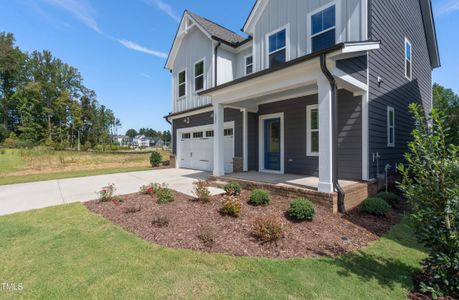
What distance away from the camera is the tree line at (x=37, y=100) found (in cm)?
4081

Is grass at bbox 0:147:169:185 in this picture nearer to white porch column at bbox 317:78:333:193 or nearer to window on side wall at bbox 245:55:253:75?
window on side wall at bbox 245:55:253:75

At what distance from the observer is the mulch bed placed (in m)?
3.73

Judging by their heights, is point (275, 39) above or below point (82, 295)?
above

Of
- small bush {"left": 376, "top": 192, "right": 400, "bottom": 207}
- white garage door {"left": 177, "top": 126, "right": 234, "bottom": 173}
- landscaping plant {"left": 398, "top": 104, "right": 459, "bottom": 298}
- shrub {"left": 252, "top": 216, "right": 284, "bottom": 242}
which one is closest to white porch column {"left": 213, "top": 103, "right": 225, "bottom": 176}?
white garage door {"left": 177, "top": 126, "right": 234, "bottom": 173}

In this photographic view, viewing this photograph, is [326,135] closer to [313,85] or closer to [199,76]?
[313,85]

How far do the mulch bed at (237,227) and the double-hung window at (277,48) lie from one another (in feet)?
17.7

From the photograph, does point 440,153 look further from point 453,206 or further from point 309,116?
point 309,116

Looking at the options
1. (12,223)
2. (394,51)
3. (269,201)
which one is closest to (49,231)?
(12,223)

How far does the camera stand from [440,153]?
267 cm

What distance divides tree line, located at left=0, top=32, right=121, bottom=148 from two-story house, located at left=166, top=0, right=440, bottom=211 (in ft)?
124

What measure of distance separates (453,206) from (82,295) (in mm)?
4219

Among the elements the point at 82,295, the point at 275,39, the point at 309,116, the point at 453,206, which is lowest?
the point at 82,295

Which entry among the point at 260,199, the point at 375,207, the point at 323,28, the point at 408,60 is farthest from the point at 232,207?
the point at 408,60

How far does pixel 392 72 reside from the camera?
26.9ft
